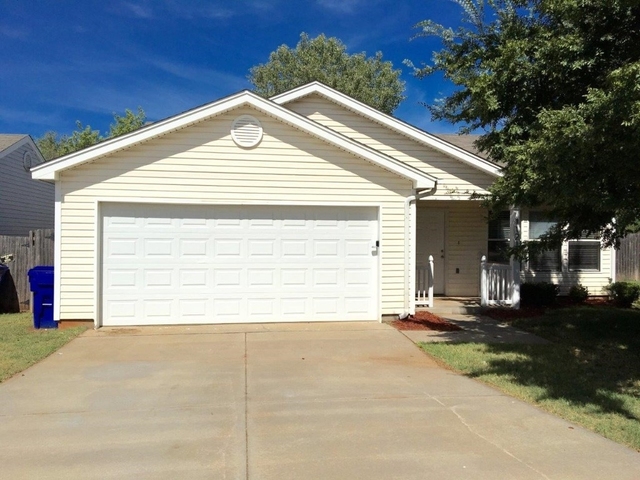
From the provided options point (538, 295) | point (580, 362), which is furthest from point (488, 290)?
point (580, 362)

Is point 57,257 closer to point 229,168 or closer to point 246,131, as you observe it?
point 229,168

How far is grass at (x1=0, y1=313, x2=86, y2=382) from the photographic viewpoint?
7477 mm

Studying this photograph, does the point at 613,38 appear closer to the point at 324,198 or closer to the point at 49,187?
the point at 324,198

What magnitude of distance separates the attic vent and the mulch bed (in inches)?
169

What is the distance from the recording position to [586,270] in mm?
14242

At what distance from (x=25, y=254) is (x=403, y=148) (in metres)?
8.99

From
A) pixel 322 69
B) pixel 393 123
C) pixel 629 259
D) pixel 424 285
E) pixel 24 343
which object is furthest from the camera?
pixel 322 69

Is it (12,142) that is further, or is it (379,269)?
(12,142)

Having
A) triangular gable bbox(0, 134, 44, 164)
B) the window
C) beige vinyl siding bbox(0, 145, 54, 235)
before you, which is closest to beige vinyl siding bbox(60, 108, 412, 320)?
the window

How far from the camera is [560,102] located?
794 centimetres

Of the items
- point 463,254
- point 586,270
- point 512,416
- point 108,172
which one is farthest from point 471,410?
point 586,270

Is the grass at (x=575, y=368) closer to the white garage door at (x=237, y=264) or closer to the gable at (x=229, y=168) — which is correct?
the white garage door at (x=237, y=264)

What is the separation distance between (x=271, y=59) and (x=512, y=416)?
113ft

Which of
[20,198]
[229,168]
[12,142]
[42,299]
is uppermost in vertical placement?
[12,142]
